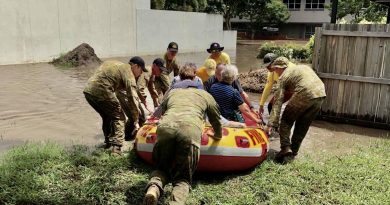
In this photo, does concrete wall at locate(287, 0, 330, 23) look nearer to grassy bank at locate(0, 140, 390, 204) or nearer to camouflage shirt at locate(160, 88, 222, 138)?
grassy bank at locate(0, 140, 390, 204)

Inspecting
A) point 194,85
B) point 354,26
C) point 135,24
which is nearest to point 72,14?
point 135,24

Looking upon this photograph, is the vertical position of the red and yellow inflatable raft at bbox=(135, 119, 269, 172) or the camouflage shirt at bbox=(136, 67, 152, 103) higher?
the camouflage shirt at bbox=(136, 67, 152, 103)

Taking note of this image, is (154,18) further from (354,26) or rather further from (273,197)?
(273,197)

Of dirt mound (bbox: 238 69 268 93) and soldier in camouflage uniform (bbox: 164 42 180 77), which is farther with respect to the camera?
dirt mound (bbox: 238 69 268 93)

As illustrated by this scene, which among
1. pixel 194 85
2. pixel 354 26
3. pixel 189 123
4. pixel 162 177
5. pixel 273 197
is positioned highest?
pixel 354 26

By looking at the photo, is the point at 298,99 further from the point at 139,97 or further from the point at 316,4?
the point at 316,4

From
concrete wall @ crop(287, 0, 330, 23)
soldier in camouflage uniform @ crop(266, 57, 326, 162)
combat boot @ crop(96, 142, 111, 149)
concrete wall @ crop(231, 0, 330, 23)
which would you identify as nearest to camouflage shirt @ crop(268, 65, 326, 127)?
soldier in camouflage uniform @ crop(266, 57, 326, 162)

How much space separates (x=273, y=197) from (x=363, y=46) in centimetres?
486

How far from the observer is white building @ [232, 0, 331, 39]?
5366 centimetres

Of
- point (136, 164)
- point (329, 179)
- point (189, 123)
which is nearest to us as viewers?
point (189, 123)

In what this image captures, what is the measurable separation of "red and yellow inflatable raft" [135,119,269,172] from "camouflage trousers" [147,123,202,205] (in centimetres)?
72

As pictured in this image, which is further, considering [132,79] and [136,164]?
[132,79]

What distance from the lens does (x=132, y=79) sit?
6383mm

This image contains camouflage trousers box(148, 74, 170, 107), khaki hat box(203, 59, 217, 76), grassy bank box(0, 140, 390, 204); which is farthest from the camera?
camouflage trousers box(148, 74, 170, 107)
